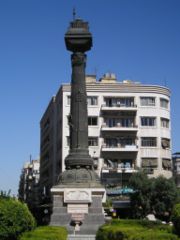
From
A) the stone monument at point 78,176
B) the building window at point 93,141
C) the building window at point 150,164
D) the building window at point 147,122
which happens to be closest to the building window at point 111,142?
the building window at point 93,141

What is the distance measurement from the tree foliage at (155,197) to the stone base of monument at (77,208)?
877 inches

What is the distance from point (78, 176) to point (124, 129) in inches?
1179

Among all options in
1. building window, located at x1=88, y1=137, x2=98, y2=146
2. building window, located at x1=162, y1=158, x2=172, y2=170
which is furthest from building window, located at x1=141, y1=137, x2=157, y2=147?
building window, located at x1=88, y1=137, x2=98, y2=146

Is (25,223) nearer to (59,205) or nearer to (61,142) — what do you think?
(59,205)

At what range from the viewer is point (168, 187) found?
4988cm

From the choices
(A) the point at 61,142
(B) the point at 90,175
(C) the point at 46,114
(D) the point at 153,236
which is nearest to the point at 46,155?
(C) the point at 46,114

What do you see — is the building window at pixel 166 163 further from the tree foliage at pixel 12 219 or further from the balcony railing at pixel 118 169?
the tree foliage at pixel 12 219

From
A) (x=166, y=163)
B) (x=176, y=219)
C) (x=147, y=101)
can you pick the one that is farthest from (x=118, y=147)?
(x=176, y=219)

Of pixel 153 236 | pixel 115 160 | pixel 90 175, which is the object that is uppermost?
pixel 115 160

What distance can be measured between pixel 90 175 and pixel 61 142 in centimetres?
3098

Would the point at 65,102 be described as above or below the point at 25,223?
above

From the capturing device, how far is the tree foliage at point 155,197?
162ft

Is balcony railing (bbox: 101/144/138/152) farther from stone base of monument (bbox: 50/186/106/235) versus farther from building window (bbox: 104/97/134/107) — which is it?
stone base of monument (bbox: 50/186/106/235)

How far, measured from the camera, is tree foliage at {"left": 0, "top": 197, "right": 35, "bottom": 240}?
59.0ft
